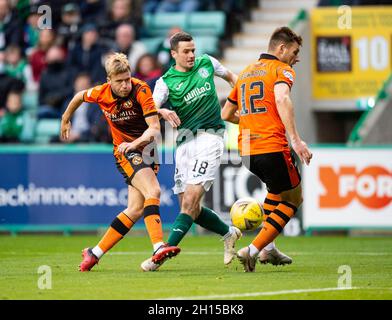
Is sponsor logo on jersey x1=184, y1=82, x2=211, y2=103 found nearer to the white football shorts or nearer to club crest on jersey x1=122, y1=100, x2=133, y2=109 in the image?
the white football shorts

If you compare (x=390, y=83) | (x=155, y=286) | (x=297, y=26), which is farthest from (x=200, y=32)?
(x=155, y=286)

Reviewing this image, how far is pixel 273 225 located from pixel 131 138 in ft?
5.52

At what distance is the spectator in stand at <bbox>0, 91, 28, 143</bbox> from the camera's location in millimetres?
20078

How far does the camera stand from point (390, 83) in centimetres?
1853

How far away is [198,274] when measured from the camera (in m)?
10.5

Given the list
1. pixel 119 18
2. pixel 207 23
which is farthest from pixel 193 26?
pixel 119 18

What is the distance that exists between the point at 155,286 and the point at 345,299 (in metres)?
1.71

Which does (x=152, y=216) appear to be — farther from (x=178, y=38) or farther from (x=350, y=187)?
(x=350, y=187)

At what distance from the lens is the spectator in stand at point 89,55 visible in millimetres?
20328

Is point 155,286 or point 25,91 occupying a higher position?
point 25,91

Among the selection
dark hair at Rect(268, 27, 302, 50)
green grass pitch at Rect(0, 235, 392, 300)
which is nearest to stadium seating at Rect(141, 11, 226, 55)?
green grass pitch at Rect(0, 235, 392, 300)

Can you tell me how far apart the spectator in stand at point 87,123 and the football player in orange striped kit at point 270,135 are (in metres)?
8.18
